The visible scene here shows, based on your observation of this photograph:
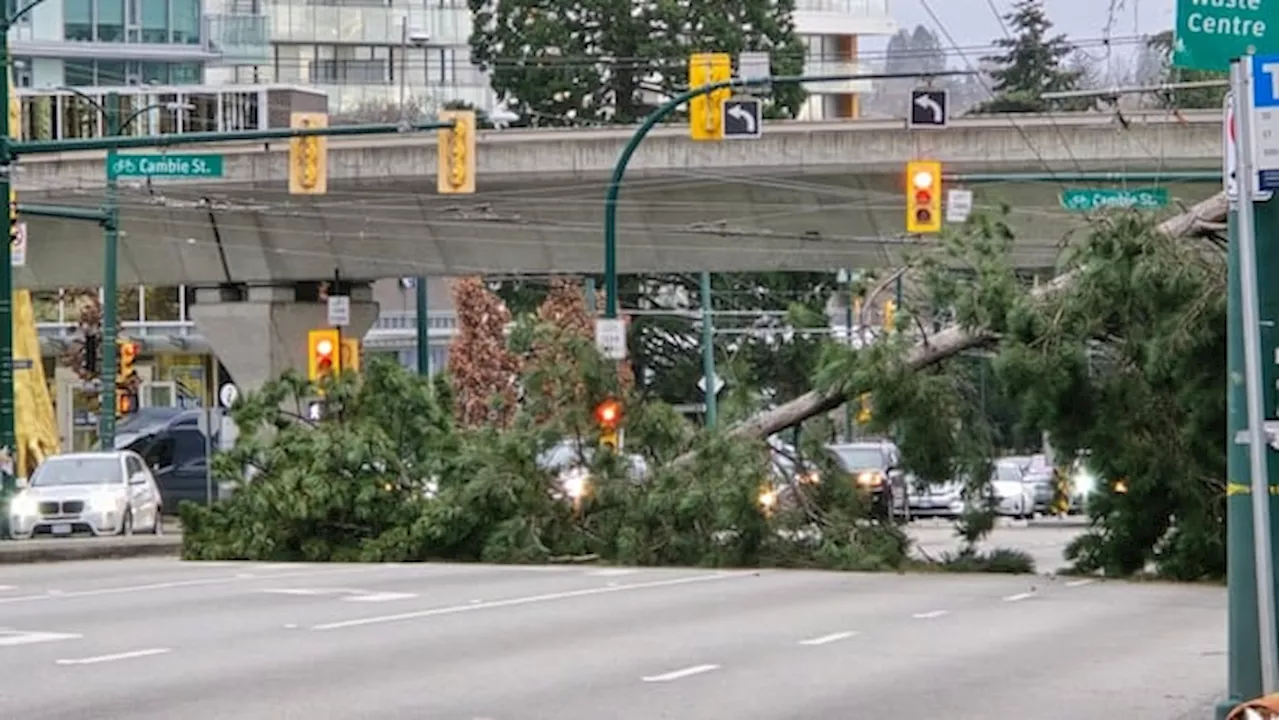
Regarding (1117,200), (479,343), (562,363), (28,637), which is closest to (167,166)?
(562,363)

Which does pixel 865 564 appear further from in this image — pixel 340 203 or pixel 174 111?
pixel 174 111

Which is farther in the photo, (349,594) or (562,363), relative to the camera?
(562,363)

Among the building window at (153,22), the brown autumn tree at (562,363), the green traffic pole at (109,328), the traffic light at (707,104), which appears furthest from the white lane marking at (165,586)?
the building window at (153,22)

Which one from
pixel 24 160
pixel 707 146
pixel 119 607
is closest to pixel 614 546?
pixel 119 607

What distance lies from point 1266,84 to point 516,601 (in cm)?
1309

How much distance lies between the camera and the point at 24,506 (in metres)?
37.4

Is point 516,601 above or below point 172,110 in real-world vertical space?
below

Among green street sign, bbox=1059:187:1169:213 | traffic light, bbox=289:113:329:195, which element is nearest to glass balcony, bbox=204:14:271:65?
traffic light, bbox=289:113:329:195

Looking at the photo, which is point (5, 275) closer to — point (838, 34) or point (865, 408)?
point (865, 408)

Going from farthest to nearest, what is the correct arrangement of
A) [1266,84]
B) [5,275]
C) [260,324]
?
[260,324] < [5,275] < [1266,84]

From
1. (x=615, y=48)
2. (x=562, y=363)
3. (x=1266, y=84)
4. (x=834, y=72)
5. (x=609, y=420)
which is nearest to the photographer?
(x=1266, y=84)

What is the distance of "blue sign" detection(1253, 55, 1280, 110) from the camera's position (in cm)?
1051

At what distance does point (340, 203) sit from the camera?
49.6 m

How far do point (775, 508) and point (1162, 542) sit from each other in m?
4.67
